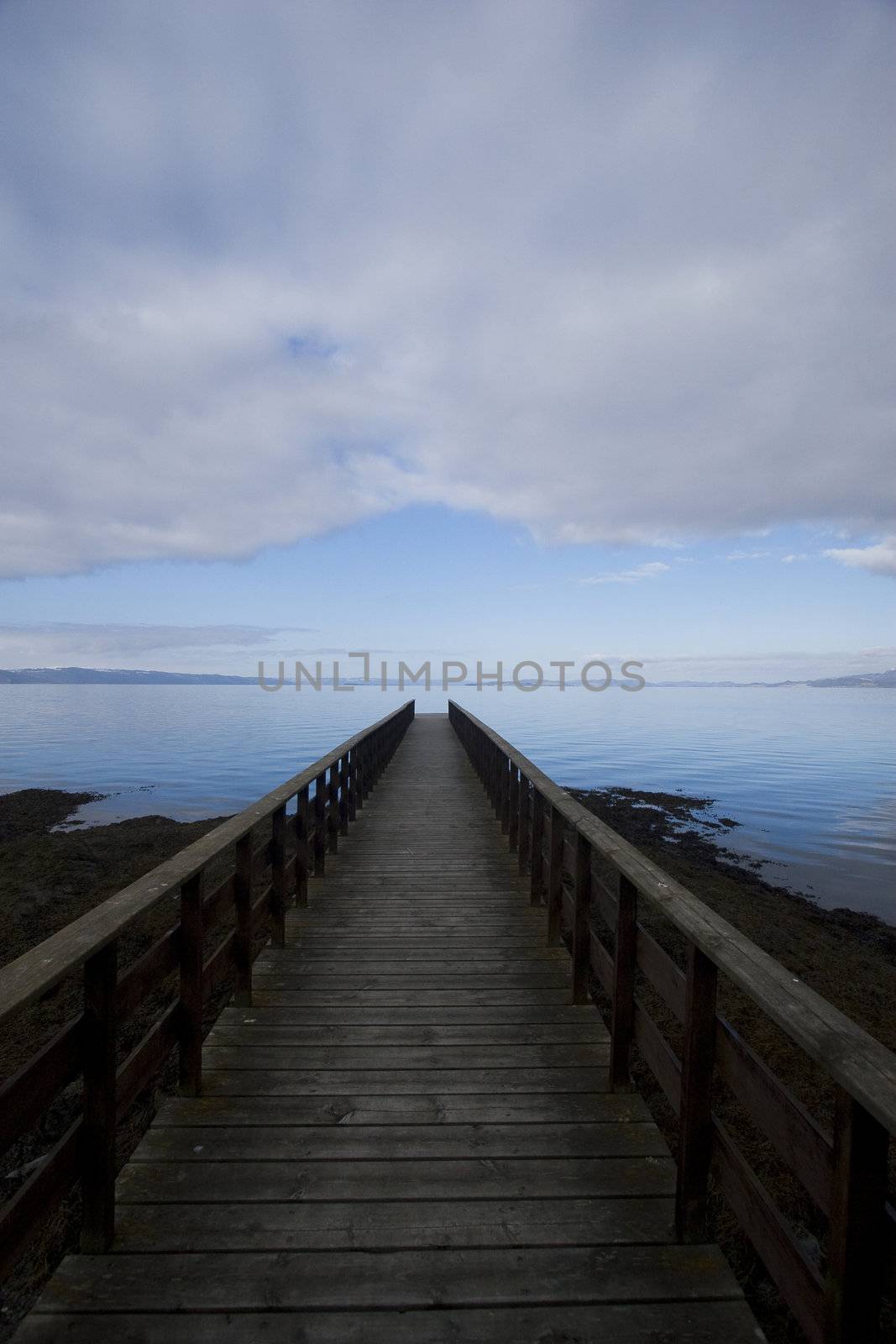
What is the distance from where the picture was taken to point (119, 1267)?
1.84m

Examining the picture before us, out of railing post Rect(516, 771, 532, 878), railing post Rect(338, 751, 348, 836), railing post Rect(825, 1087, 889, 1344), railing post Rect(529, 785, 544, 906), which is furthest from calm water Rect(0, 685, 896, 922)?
railing post Rect(825, 1087, 889, 1344)

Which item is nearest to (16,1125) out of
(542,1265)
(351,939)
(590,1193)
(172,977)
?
(542,1265)

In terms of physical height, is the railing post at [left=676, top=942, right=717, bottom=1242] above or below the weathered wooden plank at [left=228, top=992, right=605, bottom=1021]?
above

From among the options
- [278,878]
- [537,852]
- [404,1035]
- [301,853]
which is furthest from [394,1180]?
[537,852]

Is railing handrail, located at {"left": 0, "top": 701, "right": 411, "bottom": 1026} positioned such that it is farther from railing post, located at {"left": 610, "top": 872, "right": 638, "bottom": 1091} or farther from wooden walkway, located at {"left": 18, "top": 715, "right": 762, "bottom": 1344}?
railing post, located at {"left": 610, "top": 872, "right": 638, "bottom": 1091}

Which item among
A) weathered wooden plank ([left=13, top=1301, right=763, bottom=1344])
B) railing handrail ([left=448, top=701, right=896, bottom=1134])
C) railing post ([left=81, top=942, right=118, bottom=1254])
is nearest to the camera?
railing handrail ([left=448, top=701, right=896, bottom=1134])

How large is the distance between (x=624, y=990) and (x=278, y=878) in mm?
2236

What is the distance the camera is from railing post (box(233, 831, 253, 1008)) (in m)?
3.28

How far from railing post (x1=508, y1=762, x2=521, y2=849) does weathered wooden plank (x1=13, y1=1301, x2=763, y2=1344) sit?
15.2 feet

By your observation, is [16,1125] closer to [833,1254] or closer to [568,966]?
[833,1254]

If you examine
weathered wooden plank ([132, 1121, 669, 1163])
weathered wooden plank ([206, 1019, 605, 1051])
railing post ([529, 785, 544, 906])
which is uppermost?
railing post ([529, 785, 544, 906])

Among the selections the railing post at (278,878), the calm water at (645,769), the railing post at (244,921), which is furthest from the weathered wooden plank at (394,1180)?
the calm water at (645,769)

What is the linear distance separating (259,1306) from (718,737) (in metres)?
47.3

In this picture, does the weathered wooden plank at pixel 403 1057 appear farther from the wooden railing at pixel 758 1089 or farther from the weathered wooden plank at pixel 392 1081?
the wooden railing at pixel 758 1089
